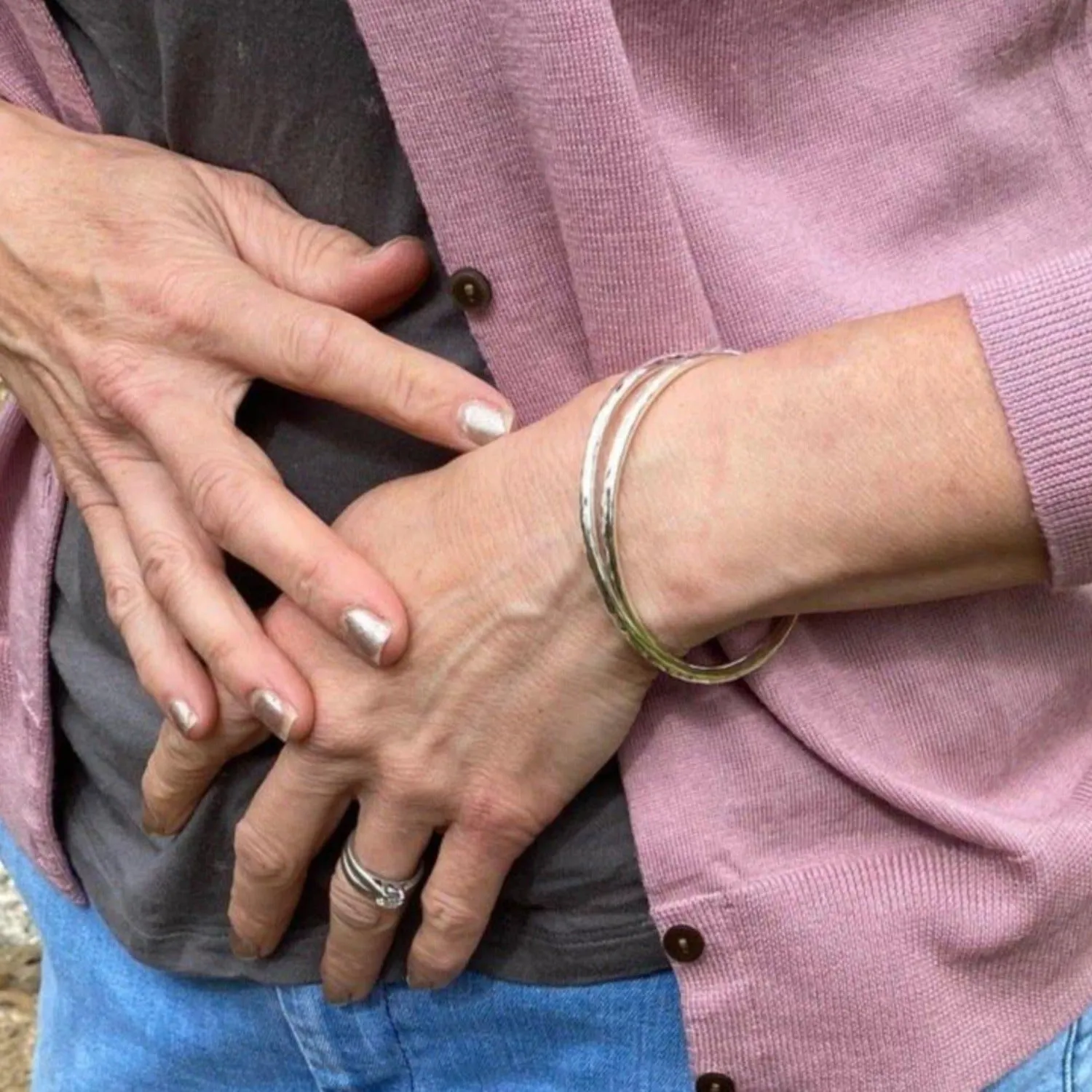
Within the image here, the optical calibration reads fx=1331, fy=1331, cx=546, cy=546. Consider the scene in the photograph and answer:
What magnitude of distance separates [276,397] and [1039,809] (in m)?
0.43

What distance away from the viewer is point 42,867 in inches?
33.1

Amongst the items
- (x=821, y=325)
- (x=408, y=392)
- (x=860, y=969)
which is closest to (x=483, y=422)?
(x=408, y=392)

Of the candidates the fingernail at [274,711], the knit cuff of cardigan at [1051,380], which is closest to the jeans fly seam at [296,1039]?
the fingernail at [274,711]

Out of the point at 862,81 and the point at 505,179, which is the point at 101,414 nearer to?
the point at 505,179

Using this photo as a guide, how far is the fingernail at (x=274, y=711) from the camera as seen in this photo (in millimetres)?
604

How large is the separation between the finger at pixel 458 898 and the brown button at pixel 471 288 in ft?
0.80

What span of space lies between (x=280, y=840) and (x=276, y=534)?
0.53 ft

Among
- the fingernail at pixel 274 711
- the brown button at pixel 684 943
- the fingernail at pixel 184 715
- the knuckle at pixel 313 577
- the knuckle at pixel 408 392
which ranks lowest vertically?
the brown button at pixel 684 943

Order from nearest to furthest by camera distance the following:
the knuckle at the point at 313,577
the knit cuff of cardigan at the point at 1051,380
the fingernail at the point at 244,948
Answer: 1. the knit cuff of cardigan at the point at 1051,380
2. the knuckle at the point at 313,577
3. the fingernail at the point at 244,948

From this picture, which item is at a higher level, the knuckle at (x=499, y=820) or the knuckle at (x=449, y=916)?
the knuckle at (x=499, y=820)

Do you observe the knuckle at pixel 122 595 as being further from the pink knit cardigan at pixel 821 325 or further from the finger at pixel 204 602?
the pink knit cardigan at pixel 821 325

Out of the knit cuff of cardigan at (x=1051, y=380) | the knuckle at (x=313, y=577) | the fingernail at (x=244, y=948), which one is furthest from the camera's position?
the fingernail at (x=244, y=948)

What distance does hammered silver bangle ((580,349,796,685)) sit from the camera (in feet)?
1.80

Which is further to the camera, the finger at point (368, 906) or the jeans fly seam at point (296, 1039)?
the jeans fly seam at point (296, 1039)
